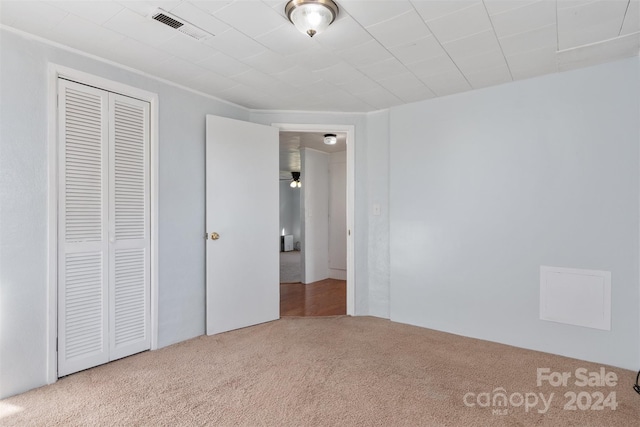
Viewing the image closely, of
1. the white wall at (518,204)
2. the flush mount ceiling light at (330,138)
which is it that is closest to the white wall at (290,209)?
the flush mount ceiling light at (330,138)

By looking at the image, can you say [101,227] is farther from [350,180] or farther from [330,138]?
[330,138]

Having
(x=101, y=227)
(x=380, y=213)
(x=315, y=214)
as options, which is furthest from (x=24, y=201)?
(x=315, y=214)

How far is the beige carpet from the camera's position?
77.2 inches

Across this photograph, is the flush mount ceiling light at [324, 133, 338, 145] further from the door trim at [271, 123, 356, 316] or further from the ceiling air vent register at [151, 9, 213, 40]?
the ceiling air vent register at [151, 9, 213, 40]

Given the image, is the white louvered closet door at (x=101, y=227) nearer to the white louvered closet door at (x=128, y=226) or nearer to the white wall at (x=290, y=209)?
the white louvered closet door at (x=128, y=226)

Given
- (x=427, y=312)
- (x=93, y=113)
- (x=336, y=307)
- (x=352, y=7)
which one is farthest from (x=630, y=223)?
(x=93, y=113)

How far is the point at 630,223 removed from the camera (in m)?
2.55

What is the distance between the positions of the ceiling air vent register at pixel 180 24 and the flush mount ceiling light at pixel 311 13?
2.02ft

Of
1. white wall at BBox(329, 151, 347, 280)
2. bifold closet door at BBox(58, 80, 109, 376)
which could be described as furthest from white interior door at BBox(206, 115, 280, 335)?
white wall at BBox(329, 151, 347, 280)

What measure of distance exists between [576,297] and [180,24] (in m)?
3.44

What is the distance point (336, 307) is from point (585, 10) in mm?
3525

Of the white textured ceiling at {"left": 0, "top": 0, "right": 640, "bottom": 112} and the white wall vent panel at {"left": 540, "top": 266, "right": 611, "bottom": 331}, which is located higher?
the white textured ceiling at {"left": 0, "top": 0, "right": 640, "bottom": 112}

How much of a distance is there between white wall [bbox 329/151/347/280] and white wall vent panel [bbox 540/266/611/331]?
136 inches

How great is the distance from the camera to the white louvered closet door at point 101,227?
2.45 m
